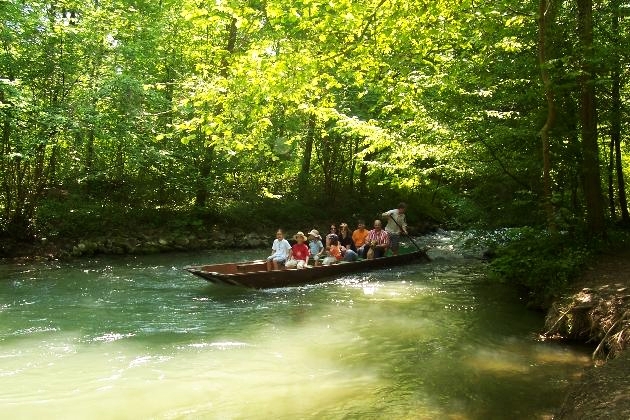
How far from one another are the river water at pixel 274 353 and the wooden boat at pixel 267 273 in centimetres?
24

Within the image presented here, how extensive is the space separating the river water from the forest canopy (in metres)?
2.66

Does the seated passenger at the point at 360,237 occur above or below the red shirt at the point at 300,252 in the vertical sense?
above

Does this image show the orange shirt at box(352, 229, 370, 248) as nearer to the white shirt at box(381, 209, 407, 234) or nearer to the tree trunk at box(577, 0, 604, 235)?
the white shirt at box(381, 209, 407, 234)

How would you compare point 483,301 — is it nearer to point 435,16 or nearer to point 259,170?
point 435,16

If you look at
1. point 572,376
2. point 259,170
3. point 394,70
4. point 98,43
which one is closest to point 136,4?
point 98,43

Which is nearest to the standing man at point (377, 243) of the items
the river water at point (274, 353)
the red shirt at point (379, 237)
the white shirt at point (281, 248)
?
the red shirt at point (379, 237)

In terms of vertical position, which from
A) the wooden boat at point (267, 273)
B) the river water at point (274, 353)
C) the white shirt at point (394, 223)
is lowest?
the river water at point (274, 353)

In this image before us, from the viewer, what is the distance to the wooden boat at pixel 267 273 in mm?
9845

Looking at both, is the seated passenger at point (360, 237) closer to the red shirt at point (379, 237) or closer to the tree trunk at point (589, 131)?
the red shirt at point (379, 237)

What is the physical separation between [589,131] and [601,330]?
153 inches

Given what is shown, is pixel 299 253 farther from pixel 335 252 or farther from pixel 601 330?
pixel 601 330

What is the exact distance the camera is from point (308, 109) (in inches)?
288

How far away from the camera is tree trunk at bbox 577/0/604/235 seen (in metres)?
8.47

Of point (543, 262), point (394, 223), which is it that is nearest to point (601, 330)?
point (543, 262)
